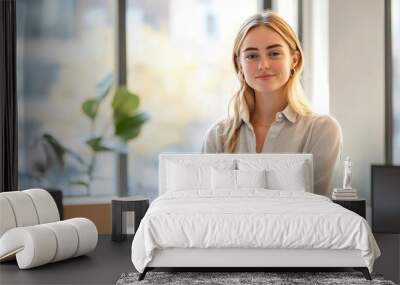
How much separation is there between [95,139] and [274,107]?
237cm

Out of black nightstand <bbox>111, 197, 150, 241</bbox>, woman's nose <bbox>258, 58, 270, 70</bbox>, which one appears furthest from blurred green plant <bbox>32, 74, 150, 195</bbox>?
woman's nose <bbox>258, 58, 270, 70</bbox>

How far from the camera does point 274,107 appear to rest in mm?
5707

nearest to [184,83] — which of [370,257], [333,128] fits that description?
[333,128]

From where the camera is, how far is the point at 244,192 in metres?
4.75

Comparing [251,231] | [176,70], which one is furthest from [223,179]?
[176,70]

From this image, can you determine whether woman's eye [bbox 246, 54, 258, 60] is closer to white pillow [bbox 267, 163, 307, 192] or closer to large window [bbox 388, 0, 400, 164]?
white pillow [bbox 267, 163, 307, 192]

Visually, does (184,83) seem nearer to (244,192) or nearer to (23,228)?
(244,192)

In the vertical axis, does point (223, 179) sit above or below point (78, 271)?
above

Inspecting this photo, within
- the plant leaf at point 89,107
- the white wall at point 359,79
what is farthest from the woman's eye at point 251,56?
the plant leaf at point 89,107

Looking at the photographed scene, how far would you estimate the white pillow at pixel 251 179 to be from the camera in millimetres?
5152

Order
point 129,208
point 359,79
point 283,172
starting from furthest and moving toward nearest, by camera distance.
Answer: point 359,79
point 129,208
point 283,172

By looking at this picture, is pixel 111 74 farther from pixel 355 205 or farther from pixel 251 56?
pixel 355 205

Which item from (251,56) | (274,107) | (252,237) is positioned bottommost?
(252,237)

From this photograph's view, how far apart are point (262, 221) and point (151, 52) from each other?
4073 millimetres
